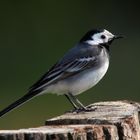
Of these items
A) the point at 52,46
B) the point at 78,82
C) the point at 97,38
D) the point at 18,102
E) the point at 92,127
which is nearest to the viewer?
the point at 92,127

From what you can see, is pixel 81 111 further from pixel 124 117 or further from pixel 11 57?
pixel 11 57

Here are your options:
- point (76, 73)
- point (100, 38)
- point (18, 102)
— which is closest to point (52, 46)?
point (100, 38)

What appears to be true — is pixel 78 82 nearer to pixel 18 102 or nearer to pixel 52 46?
pixel 18 102

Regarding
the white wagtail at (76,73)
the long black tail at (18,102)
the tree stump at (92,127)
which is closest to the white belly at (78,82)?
the white wagtail at (76,73)

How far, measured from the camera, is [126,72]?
1413 centimetres

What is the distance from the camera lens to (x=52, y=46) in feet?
51.2

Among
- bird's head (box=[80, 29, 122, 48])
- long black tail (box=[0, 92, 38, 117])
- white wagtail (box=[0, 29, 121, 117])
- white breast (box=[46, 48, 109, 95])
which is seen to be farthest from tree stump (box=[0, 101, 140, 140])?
bird's head (box=[80, 29, 122, 48])

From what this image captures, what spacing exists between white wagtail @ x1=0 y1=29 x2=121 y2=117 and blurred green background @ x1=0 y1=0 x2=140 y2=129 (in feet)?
9.68

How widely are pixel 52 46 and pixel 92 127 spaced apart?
9101 mm

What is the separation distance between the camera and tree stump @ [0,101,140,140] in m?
6.25

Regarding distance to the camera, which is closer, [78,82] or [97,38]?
[78,82]

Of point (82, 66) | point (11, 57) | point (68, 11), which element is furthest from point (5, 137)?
point (68, 11)

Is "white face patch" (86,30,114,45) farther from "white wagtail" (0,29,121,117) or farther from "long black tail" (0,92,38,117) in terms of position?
"long black tail" (0,92,38,117)

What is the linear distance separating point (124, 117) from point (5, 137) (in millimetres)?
1012
